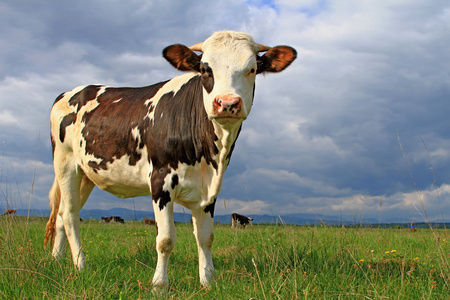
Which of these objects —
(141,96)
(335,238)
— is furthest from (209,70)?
(335,238)

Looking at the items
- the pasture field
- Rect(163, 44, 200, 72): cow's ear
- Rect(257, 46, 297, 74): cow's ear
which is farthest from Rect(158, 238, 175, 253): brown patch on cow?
Rect(257, 46, 297, 74): cow's ear

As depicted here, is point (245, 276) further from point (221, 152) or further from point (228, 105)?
point (228, 105)

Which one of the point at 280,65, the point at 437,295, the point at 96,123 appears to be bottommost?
the point at 437,295

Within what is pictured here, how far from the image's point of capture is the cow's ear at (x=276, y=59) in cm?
571

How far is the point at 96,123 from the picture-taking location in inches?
277

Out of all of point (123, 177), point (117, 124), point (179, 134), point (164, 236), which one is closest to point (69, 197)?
point (123, 177)

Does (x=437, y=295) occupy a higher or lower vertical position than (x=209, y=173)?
lower

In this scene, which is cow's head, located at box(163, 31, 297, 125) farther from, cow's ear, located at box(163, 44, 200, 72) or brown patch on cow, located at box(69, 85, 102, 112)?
brown patch on cow, located at box(69, 85, 102, 112)

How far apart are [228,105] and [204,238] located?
230cm

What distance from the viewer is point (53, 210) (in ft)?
26.5

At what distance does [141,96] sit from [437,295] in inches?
202

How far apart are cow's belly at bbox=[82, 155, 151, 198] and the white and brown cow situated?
2cm

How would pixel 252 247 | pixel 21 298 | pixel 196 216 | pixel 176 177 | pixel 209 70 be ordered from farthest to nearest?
pixel 252 247
pixel 196 216
pixel 176 177
pixel 209 70
pixel 21 298

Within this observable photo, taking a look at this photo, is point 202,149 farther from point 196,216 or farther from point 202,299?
point 202,299
